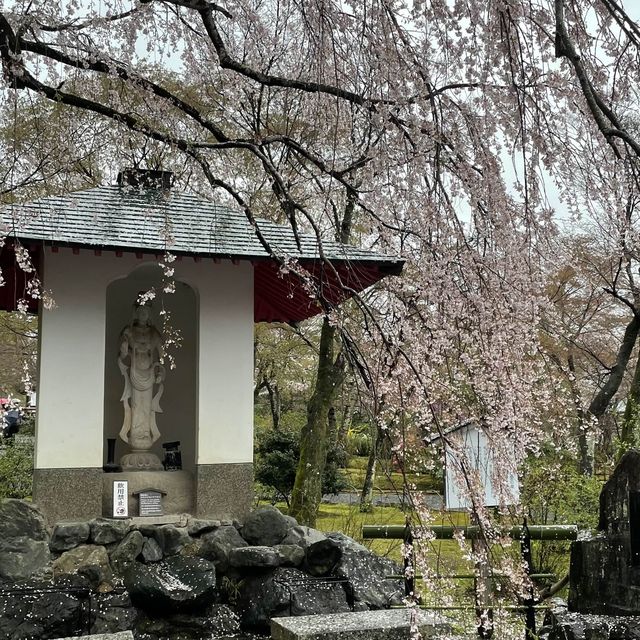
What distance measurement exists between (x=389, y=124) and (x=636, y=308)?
8.39m

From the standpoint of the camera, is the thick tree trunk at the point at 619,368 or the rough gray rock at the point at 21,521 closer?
the rough gray rock at the point at 21,521

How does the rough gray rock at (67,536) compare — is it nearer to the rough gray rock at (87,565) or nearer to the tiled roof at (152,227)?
the rough gray rock at (87,565)

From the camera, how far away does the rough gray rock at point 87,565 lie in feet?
16.3

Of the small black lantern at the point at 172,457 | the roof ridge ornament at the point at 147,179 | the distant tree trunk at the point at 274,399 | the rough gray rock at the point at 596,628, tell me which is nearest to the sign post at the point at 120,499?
the small black lantern at the point at 172,457

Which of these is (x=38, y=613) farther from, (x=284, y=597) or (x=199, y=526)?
(x=284, y=597)

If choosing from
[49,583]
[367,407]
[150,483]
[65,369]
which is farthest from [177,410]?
[367,407]

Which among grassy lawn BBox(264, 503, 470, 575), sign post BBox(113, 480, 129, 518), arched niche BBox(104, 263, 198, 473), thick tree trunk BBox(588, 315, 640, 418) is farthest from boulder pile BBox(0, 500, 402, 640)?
thick tree trunk BBox(588, 315, 640, 418)

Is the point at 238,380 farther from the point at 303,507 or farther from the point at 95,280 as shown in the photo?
the point at 303,507

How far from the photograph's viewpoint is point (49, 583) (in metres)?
4.82

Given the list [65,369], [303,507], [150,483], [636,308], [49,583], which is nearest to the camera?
[49,583]

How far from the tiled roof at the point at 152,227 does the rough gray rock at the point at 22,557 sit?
2.17 meters

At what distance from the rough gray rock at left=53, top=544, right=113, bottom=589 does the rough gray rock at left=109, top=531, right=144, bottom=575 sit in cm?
6

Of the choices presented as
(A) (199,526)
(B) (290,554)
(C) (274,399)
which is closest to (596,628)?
(B) (290,554)

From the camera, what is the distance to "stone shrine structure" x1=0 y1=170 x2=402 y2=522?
5383 millimetres
